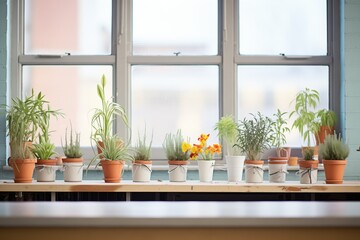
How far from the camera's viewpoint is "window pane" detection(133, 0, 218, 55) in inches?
219

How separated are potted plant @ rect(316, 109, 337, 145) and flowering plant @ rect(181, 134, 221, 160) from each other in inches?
43.8

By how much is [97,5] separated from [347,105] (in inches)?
100

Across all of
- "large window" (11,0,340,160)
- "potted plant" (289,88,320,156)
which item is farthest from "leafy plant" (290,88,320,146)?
"large window" (11,0,340,160)

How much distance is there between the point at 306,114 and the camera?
17.7ft

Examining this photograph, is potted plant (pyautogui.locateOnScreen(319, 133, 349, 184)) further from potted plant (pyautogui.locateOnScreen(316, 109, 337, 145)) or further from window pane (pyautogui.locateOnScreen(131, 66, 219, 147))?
window pane (pyautogui.locateOnScreen(131, 66, 219, 147))

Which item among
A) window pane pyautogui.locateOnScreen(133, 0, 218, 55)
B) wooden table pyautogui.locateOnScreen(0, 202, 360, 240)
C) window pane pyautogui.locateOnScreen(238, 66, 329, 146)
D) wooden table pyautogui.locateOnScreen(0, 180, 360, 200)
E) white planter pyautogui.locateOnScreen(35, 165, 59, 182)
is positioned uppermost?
window pane pyautogui.locateOnScreen(133, 0, 218, 55)

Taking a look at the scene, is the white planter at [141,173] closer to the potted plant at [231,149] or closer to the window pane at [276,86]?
the potted plant at [231,149]

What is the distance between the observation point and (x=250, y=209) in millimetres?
1368

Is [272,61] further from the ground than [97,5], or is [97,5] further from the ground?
[97,5]

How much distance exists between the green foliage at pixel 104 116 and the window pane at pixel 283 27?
1.33 m

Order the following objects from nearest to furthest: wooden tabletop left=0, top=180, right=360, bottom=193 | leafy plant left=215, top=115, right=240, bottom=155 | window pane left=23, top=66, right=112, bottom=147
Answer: wooden tabletop left=0, top=180, right=360, bottom=193
leafy plant left=215, top=115, right=240, bottom=155
window pane left=23, top=66, right=112, bottom=147

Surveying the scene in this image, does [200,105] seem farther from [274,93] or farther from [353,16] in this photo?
[353,16]

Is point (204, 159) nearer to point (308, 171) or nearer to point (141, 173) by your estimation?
point (141, 173)

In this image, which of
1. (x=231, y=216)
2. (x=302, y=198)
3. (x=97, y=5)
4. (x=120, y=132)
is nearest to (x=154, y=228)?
(x=231, y=216)
